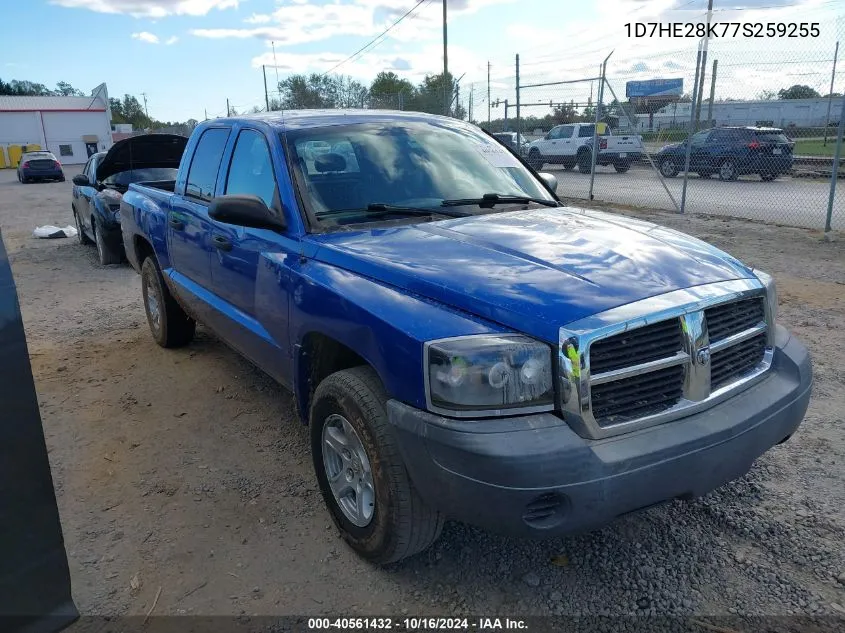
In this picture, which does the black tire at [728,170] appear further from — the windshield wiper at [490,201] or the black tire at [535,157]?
the windshield wiper at [490,201]

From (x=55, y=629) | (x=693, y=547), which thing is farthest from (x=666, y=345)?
(x=55, y=629)

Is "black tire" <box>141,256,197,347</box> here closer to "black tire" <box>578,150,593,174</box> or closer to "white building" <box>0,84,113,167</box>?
"black tire" <box>578,150,593,174</box>

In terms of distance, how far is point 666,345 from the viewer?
7.70ft

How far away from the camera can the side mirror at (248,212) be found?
3.14m

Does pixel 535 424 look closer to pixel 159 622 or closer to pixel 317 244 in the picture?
pixel 317 244

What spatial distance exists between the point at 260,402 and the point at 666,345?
298cm

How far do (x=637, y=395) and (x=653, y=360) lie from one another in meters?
0.14

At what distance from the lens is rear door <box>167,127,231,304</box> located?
4.21 metres

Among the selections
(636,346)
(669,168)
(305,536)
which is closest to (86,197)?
(305,536)

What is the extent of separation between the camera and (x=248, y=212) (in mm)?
3135

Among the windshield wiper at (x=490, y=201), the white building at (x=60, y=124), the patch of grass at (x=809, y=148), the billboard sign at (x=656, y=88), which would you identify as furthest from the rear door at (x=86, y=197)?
the white building at (x=60, y=124)

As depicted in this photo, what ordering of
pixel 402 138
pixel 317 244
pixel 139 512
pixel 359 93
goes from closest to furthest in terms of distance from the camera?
pixel 317 244 < pixel 139 512 < pixel 402 138 < pixel 359 93

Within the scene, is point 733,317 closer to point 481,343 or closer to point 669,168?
point 481,343

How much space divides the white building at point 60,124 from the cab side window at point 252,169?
55389 millimetres
